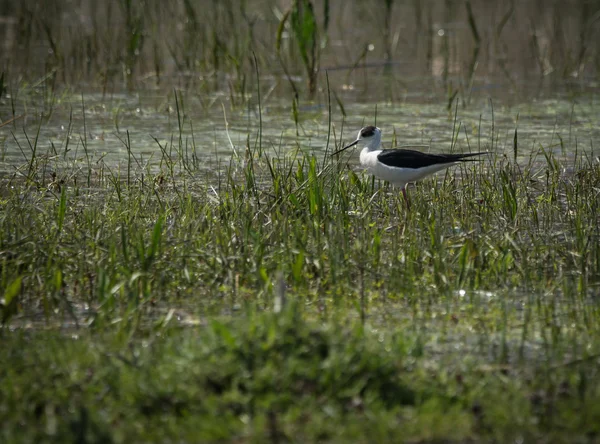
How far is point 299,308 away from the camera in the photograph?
4289 mm

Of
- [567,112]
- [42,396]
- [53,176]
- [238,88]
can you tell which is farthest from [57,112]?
[42,396]

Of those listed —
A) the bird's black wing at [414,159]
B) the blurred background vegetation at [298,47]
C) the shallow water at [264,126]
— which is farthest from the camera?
the blurred background vegetation at [298,47]

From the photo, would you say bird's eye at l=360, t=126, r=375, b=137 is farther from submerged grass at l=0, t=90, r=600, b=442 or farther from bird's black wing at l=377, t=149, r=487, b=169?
bird's black wing at l=377, t=149, r=487, b=169

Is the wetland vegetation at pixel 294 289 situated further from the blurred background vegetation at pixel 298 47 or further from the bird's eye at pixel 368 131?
the blurred background vegetation at pixel 298 47

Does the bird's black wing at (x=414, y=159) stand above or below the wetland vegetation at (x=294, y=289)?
above

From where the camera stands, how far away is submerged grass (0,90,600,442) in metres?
3.34

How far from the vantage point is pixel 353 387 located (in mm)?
3422

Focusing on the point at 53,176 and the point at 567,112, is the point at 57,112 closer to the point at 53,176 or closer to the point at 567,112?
the point at 53,176

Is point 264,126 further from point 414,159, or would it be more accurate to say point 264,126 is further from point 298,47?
point 298,47

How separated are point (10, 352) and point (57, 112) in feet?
18.9

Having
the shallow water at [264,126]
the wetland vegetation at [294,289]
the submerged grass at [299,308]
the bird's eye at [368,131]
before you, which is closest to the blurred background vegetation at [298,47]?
the shallow water at [264,126]

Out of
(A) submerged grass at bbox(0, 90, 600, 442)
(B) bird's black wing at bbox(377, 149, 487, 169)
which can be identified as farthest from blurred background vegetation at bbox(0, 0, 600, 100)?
(A) submerged grass at bbox(0, 90, 600, 442)

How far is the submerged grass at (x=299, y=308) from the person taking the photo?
3340 mm

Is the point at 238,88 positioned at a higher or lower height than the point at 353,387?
higher
